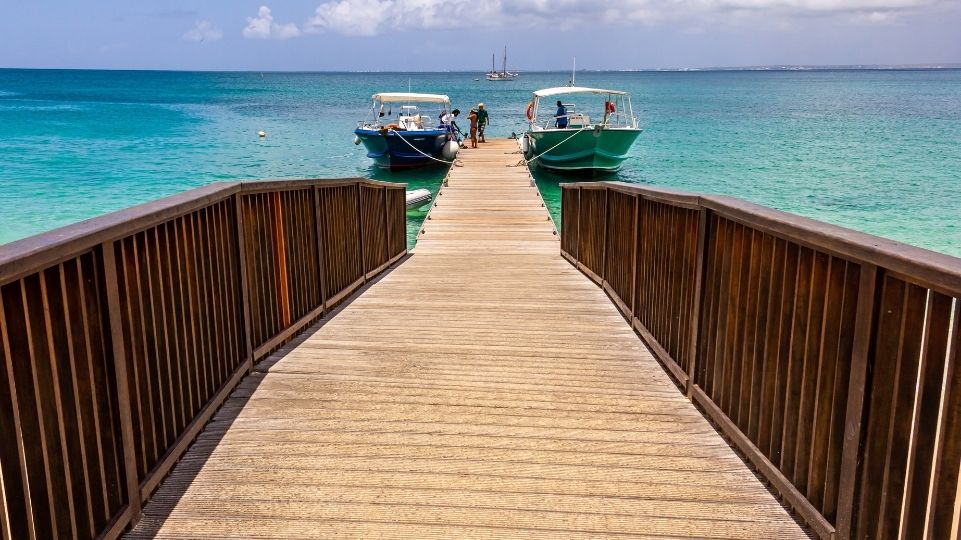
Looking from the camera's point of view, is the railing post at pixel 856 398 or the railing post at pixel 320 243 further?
the railing post at pixel 320 243

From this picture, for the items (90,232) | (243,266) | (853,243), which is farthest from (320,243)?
(853,243)

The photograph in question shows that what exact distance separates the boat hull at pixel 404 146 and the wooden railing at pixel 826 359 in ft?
82.6

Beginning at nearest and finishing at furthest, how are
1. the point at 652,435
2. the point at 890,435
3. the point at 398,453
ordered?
the point at 890,435, the point at 398,453, the point at 652,435

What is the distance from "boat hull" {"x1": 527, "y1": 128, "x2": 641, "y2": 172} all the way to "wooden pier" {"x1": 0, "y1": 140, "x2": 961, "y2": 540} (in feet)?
74.3

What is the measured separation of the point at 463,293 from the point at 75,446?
5410mm

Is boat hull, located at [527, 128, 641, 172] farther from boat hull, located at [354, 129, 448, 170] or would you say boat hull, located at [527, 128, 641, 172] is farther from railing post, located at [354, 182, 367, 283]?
railing post, located at [354, 182, 367, 283]

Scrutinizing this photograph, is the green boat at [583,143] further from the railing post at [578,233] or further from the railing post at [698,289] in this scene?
the railing post at [698,289]

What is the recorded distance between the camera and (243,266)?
4.34 m

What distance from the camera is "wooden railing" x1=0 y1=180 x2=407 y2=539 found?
2.27m

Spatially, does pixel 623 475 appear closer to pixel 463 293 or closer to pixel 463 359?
pixel 463 359

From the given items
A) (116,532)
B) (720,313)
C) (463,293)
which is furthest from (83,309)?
(463,293)

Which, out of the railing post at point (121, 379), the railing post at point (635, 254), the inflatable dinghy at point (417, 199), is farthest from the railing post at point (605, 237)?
the inflatable dinghy at point (417, 199)

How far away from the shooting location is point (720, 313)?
3857 millimetres

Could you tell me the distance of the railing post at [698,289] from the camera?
4.10 meters
